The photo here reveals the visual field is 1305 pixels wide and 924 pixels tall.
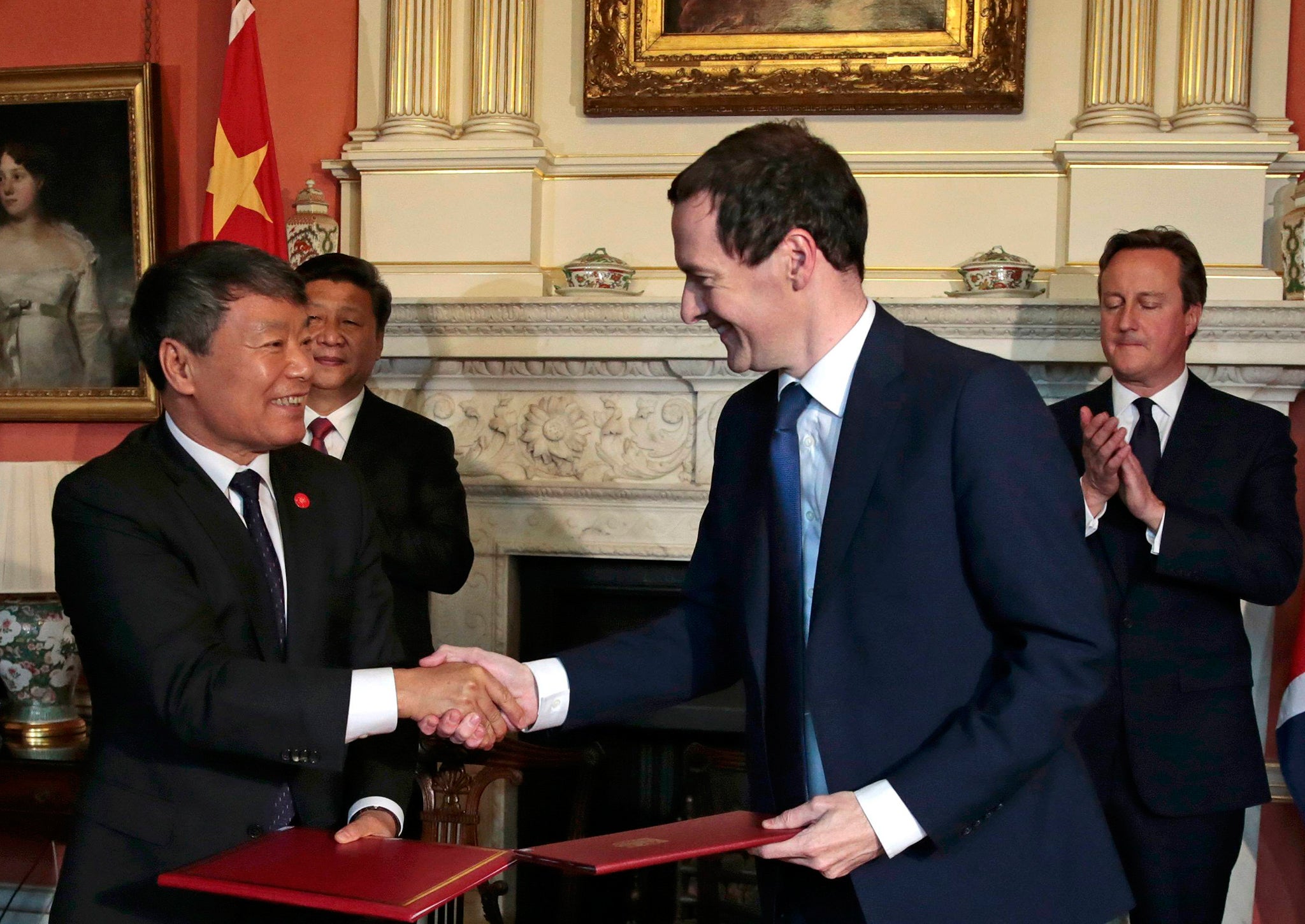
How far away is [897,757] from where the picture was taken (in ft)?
5.74

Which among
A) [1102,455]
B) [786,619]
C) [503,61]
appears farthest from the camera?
[503,61]

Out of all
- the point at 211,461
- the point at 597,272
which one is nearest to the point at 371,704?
the point at 211,461

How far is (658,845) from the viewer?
1.63 m

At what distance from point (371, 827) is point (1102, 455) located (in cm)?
174

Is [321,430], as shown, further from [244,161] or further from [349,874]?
[349,874]

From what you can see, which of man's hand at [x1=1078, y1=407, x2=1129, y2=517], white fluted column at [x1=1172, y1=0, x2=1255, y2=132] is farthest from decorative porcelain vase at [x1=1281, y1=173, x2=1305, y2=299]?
man's hand at [x1=1078, y1=407, x2=1129, y2=517]

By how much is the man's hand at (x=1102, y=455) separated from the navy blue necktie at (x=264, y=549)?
174 centimetres

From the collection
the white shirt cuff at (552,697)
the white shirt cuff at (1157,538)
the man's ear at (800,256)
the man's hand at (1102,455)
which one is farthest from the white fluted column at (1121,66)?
the white shirt cuff at (552,697)

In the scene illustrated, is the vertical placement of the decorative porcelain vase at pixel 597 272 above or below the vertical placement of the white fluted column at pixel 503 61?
below

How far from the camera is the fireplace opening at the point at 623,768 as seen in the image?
4.32 meters

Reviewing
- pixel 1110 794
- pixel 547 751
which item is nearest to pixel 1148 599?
pixel 1110 794

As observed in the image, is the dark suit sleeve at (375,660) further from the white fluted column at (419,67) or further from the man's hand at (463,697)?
the white fluted column at (419,67)

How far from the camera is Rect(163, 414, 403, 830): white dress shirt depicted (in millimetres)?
2008

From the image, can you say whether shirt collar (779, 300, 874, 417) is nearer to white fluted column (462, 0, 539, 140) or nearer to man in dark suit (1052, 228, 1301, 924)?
man in dark suit (1052, 228, 1301, 924)
